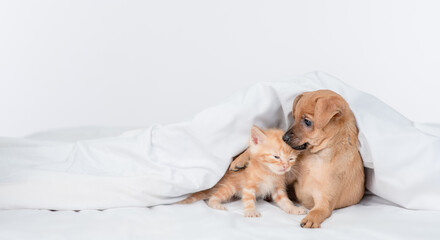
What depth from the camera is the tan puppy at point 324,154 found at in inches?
A: 105

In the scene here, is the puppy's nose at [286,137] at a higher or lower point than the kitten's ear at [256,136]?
higher

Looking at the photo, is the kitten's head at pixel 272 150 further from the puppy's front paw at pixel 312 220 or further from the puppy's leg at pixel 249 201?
the puppy's front paw at pixel 312 220

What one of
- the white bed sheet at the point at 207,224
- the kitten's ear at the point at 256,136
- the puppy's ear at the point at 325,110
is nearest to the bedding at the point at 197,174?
the white bed sheet at the point at 207,224

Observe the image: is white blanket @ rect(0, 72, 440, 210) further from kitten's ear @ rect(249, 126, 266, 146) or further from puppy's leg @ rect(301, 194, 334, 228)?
puppy's leg @ rect(301, 194, 334, 228)

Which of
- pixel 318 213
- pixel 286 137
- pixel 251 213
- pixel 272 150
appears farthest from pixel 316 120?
pixel 251 213

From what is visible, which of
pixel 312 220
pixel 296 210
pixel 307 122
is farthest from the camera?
pixel 296 210

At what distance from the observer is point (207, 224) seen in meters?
2.61

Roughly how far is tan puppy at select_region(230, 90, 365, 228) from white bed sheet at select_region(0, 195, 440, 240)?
9 cm

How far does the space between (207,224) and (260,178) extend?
0.44m

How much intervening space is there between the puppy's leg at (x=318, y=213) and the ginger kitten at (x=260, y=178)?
105mm

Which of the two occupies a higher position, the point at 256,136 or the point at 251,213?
the point at 256,136

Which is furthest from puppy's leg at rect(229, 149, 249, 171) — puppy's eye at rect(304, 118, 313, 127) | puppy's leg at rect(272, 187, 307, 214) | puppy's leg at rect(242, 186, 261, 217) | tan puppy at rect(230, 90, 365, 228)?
puppy's eye at rect(304, 118, 313, 127)

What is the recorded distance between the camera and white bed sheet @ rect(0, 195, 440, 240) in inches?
97.0

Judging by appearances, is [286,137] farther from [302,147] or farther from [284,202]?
[284,202]
